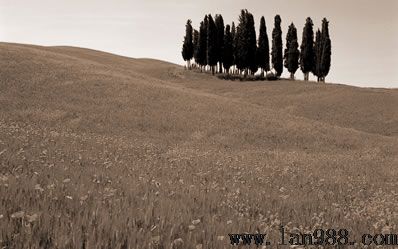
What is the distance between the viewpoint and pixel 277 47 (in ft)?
284

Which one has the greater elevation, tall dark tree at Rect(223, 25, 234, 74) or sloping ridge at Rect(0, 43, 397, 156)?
tall dark tree at Rect(223, 25, 234, 74)

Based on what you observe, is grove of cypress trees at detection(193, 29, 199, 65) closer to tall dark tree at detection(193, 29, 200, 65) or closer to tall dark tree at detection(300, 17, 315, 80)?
tall dark tree at detection(193, 29, 200, 65)

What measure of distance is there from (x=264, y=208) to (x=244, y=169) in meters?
7.53

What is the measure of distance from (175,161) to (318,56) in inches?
2869

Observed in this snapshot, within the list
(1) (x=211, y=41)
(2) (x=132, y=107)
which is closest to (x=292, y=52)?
(1) (x=211, y=41)

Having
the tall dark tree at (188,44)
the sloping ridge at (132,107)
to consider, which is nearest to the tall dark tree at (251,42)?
the tall dark tree at (188,44)

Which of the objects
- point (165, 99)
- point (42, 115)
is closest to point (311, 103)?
point (165, 99)

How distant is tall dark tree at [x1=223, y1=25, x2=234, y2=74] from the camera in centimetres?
9250

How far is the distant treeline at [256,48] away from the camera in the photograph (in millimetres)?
84438

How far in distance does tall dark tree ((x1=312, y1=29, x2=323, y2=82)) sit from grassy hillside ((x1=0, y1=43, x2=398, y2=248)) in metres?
13.7

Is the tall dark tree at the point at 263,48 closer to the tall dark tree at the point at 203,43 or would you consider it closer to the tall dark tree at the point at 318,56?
the tall dark tree at the point at 318,56

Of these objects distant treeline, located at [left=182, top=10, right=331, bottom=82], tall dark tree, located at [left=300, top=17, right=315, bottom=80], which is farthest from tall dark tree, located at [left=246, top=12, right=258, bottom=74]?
tall dark tree, located at [left=300, top=17, right=315, bottom=80]

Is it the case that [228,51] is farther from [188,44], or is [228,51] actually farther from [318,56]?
[318,56]

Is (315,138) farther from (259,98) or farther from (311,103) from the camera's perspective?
(259,98)
